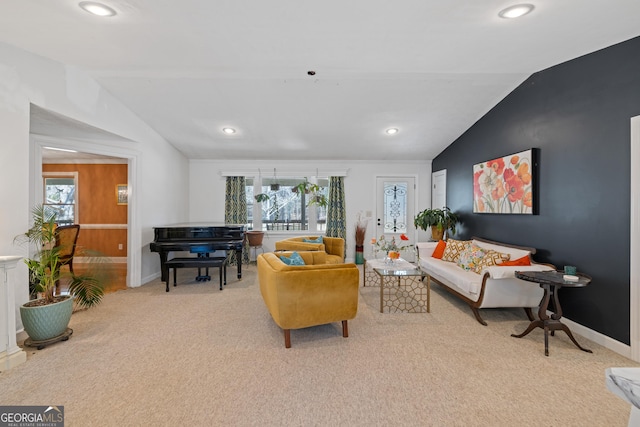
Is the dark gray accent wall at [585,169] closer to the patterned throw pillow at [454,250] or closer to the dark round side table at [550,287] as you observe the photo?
the dark round side table at [550,287]

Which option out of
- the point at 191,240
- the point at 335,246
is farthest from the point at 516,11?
the point at 191,240

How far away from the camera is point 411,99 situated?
4051mm

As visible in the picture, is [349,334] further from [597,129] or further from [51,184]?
[51,184]

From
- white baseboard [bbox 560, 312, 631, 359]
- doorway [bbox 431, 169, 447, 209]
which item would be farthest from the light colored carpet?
doorway [bbox 431, 169, 447, 209]

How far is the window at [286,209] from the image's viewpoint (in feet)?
21.6

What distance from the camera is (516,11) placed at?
2121 millimetres

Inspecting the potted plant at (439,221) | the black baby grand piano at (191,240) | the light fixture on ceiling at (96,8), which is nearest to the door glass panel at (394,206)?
the potted plant at (439,221)

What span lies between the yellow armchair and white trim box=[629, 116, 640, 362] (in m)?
2.40

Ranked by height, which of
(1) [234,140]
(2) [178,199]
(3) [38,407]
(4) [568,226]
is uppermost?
(1) [234,140]

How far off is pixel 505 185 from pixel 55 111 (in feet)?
18.4

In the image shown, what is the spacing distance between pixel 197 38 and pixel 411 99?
2851 millimetres

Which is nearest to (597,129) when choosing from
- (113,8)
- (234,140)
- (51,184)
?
(113,8)

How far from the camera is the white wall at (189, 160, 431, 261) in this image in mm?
6441

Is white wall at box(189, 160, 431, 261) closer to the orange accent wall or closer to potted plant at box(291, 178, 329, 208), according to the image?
potted plant at box(291, 178, 329, 208)
